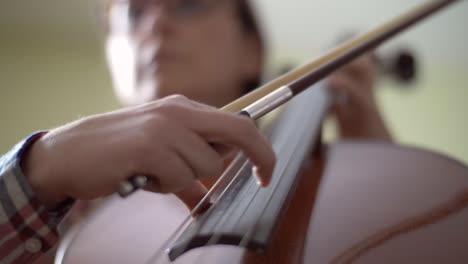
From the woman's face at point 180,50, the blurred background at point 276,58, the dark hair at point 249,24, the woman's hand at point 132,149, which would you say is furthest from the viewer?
the blurred background at point 276,58

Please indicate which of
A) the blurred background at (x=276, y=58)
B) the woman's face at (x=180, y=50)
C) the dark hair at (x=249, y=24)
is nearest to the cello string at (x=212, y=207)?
the woman's face at (x=180, y=50)

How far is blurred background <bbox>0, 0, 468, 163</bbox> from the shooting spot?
1312mm

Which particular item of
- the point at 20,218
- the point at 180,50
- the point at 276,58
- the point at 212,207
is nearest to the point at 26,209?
the point at 20,218

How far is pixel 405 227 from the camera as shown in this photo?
0.38 meters

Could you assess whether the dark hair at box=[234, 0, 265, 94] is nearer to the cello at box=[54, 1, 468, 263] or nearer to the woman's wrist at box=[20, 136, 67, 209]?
the cello at box=[54, 1, 468, 263]

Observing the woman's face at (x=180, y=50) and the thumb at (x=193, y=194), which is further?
the woman's face at (x=180, y=50)

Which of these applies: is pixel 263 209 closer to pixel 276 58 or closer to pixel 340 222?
pixel 340 222

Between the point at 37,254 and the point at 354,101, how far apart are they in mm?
688

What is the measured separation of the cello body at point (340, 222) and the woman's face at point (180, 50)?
0.33 meters

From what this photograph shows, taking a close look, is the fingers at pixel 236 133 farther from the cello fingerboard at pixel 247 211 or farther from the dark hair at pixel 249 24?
the dark hair at pixel 249 24

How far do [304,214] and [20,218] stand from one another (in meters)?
→ 0.22

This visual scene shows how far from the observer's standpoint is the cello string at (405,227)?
0.34 m

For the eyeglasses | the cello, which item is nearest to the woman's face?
the eyeglasses

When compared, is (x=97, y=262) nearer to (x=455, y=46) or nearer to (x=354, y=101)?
(x=354, y=101)
